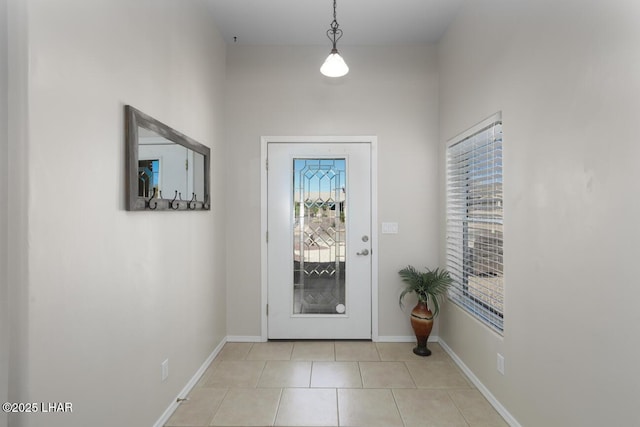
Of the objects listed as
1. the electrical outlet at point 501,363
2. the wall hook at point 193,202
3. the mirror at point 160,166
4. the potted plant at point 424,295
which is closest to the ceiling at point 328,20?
the mirror at point 160,166

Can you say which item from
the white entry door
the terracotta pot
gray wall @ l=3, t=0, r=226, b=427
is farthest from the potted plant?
gray wall @ l=3, t=0, r=226, b=427

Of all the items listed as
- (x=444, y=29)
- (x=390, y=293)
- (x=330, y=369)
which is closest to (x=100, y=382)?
(x=330, y=369)

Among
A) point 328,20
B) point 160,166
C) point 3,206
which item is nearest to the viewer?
point 3,206

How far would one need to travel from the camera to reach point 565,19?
1.60m

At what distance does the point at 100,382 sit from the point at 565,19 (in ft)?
8.80

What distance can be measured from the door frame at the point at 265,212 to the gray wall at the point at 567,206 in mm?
1136

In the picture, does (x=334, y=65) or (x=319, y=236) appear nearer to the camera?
(x=334, y=65)

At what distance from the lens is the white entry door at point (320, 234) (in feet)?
11.0

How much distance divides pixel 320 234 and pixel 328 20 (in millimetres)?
1911

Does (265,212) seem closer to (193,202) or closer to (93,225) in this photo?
(193,202)

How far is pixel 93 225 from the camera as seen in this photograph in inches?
57.6

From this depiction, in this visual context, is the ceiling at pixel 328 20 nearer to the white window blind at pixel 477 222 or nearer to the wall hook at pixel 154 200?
the white window blind at pixel 477 222

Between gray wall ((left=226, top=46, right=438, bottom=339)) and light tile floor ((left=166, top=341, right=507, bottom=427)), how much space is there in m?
0.49

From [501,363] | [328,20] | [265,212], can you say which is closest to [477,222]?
[501,363]
